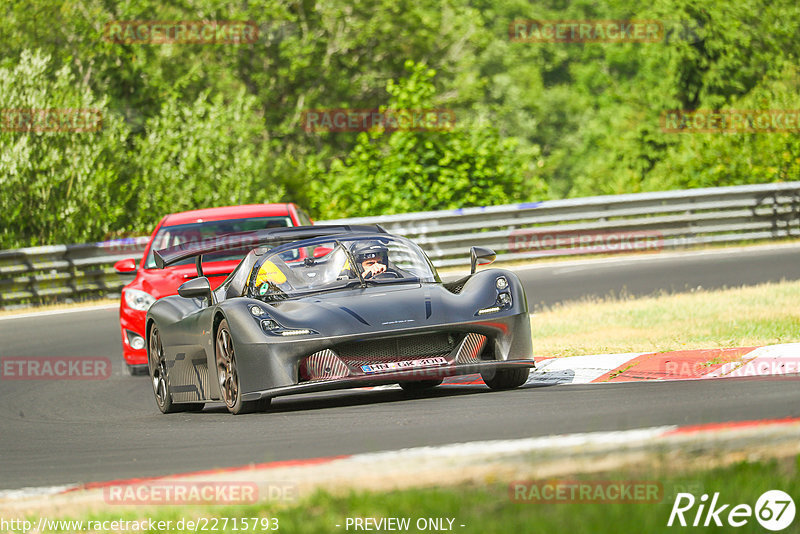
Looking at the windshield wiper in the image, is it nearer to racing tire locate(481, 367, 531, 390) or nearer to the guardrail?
racing tire locate(481, 367, 531, 390)

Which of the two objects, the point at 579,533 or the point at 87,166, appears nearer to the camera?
the point at 579,533

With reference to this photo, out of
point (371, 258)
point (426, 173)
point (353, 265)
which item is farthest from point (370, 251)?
point (426, 173)

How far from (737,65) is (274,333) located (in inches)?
1484

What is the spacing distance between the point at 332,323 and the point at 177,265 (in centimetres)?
544

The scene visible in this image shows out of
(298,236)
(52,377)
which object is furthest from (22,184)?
(298,236)

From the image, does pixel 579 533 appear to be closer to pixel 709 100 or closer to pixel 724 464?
pixel 724 464

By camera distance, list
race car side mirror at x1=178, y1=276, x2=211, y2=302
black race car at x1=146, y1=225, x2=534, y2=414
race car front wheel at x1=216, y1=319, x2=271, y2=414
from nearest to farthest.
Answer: black race car at x1=146, y1=225, x2=534, y2=414
race car front wheel at x1=216, y1=319, x2=271, y2=414
race car side mirror at x1=178, y1=276, x2=211, y2=302

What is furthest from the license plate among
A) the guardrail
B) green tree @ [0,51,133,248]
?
green tree @ [0,51,133,248]

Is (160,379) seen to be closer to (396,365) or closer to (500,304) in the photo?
(396,365)

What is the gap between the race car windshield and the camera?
9195mm

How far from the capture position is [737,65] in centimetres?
4325

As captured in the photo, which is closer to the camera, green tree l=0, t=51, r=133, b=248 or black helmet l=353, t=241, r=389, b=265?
black helmet l=353, t=241, r=389, b=265

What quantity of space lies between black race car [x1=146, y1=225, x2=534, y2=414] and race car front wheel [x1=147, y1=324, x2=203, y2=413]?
0.03m

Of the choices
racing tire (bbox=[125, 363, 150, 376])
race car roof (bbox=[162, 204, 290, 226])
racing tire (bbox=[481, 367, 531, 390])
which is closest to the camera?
racing tire (bbox=[481, 367, 531, 390])
